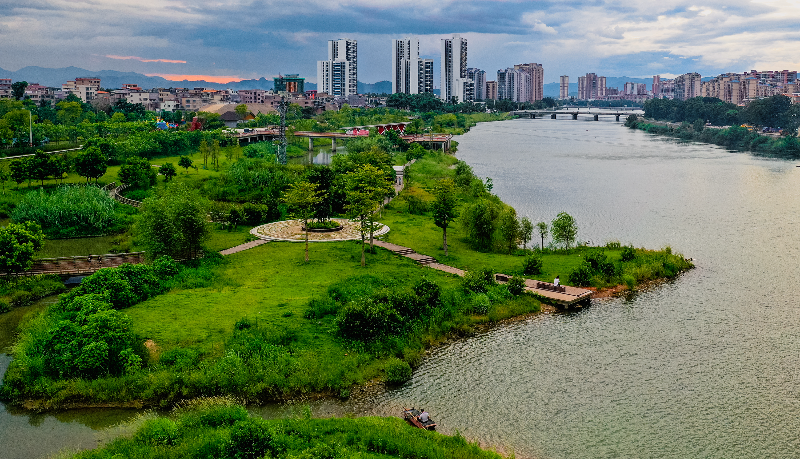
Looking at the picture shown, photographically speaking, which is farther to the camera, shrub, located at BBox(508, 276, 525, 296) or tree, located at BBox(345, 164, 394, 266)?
tree, located at BBox(345, 164, 394, 266)

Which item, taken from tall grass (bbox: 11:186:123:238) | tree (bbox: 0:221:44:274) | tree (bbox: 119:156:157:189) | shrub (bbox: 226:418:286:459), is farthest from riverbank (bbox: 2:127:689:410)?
tree (bbox: 119:156:157:189)

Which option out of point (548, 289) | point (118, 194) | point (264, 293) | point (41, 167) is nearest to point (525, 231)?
point (548, 289)

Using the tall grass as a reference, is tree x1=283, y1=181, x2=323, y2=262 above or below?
above

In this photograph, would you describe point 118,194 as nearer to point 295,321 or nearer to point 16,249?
point 16,249

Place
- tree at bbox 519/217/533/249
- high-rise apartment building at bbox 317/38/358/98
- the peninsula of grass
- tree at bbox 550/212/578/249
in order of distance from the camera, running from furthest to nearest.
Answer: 1. high-rise apartment building at bbox 317/38/358/98
2. tree at bbox 550/212/578/249
3. tree at bbox 519/217/533/249
4. the peninsula of grass

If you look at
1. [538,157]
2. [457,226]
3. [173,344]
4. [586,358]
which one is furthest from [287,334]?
[538,157]

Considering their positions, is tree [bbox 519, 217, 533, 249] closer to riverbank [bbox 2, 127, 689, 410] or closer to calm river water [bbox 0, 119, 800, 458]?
riverbank [bbox 2, 127, 689, 410]
